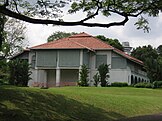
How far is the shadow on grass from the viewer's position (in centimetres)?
1465

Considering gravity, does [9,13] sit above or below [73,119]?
above

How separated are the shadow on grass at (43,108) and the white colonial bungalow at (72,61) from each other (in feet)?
109

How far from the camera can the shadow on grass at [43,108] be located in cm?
1465

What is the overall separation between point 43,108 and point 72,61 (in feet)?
121

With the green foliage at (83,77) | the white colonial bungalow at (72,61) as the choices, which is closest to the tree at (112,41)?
the white colonial bungalow at (72,61)

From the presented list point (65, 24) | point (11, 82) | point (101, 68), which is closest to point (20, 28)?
point (11, 82)

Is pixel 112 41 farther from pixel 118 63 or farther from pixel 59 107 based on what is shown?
pixel 59 107

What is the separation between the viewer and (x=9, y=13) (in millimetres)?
12922

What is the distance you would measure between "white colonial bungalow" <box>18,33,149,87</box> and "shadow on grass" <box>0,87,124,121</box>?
3324 cm

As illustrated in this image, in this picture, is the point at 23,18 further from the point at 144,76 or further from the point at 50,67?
the point at 144,76

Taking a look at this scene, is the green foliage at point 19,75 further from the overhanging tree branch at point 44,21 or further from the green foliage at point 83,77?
the overhanging tree branch at point 44,21

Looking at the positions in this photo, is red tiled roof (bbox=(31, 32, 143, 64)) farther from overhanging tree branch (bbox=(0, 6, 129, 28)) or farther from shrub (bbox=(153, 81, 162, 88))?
overhanging tree branch (bbox=(0, 6, 129, 28))

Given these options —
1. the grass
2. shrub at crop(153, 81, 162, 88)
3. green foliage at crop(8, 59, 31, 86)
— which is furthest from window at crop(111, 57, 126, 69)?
the grass

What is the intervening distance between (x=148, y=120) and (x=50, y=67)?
37.9 metres
